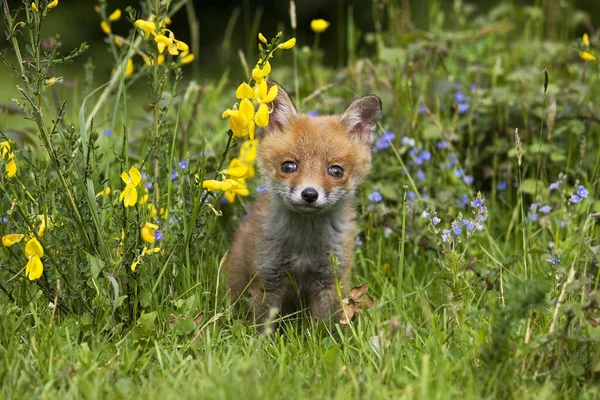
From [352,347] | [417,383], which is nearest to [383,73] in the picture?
[352,347]

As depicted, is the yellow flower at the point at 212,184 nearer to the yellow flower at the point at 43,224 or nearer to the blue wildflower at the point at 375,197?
the yellow flower at the point at 43,224

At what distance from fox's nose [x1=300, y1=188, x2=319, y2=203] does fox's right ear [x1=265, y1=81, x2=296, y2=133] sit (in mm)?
494

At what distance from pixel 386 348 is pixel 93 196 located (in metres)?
1.23

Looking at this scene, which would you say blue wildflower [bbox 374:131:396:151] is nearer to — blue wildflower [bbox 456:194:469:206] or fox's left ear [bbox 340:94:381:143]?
blue wildflower [bbox 456:194:469:206]

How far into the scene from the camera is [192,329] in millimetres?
2928

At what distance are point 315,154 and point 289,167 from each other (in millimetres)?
129

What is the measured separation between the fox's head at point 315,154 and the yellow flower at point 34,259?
3.50ft

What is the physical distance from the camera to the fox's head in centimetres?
331

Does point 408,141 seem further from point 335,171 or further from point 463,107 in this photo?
point 335,171

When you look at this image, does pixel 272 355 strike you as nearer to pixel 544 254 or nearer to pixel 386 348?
pixel 386 348

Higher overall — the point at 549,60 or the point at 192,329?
the point at 549,60

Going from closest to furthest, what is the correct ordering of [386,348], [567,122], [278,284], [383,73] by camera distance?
[386,348] → [278,284] → [567,122] → [383,73]

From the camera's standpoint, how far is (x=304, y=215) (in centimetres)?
352

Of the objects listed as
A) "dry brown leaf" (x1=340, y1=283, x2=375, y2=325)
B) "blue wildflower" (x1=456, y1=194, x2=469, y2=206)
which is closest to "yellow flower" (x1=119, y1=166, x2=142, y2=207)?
"dry brown leaf" (x1=340, y1=283, x2=375, y2=325)
